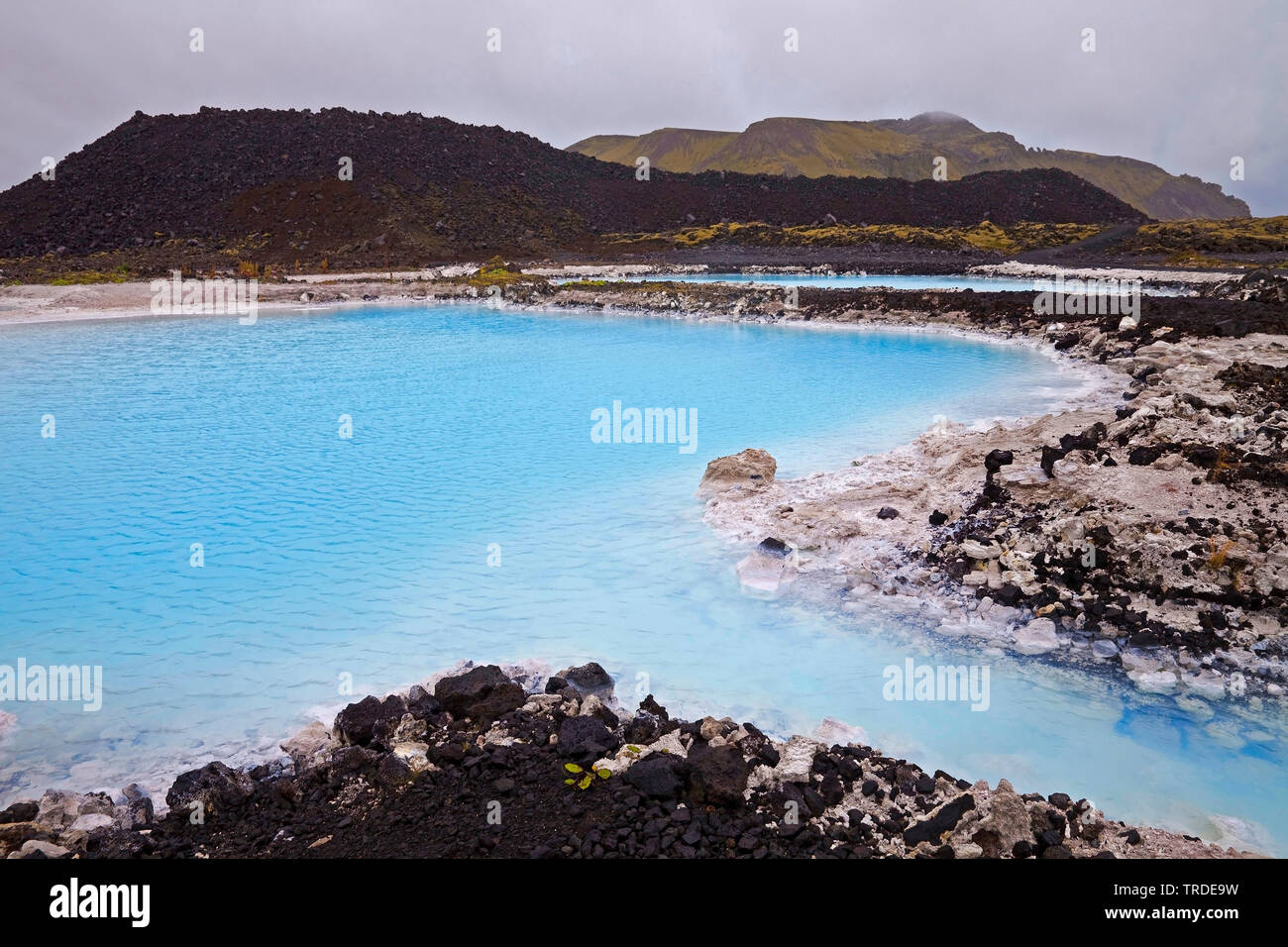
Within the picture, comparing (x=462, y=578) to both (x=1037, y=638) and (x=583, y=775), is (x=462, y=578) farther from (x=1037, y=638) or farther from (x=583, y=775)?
(x=1037, y=638)

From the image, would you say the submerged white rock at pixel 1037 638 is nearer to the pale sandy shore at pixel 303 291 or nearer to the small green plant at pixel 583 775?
the small green plant at pixel 583 775

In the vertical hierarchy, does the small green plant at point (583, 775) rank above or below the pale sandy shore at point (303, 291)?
below

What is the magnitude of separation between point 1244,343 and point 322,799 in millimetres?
22172

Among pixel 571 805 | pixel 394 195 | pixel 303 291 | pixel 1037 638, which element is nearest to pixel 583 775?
pixel 571 805

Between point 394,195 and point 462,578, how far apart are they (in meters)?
77.5

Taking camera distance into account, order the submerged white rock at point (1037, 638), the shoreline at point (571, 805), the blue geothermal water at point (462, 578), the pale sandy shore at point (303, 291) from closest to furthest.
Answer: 1. the shoreline at point (571, 805)
2. the blue geothermal water at point (462, 578)
3. the submerged white rock at point (1037, 638)
4. the pale sandy shore at point (303, 291)

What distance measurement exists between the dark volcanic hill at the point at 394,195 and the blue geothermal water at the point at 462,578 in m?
50.7

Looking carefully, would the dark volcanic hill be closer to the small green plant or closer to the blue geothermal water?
the blue geothermal water

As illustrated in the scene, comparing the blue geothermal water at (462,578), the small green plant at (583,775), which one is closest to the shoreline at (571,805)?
the small green plant at (583,775)

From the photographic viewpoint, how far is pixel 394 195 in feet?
256

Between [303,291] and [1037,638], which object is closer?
[1037,638]

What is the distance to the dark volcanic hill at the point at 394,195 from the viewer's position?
70.3 meters

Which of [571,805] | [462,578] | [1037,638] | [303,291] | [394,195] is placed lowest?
[571,805]

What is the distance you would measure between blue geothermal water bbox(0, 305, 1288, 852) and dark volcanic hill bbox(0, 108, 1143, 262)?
50.7m
